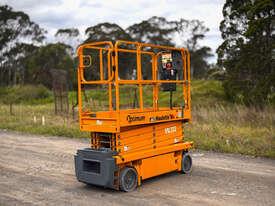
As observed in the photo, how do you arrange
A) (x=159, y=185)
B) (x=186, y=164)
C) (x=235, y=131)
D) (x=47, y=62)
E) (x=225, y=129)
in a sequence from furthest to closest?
(x=47, y=62) < (x=225, y=129) < (x=235, y=131) < (x=186, y=164) < (x=159, y=185)

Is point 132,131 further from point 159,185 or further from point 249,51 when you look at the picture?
point 249,51

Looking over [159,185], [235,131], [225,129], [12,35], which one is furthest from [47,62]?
[159,185]

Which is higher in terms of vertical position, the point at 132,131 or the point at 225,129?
the point at 132,131

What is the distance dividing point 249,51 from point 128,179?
714 inches

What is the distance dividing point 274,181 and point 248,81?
16.4 meters

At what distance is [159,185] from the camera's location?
7.80 m

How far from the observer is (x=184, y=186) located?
25.2 feet

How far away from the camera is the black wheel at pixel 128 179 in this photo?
726 centimetres

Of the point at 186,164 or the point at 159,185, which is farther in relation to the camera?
the point at 186,164

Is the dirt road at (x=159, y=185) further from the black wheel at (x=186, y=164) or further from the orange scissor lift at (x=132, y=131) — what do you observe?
the orange scissor lift at (x=132, y=131)

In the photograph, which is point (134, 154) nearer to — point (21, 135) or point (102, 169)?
point (102, 169)

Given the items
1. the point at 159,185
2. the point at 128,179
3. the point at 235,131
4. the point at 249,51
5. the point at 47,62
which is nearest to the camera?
the point at 128,179

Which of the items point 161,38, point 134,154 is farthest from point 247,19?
point 161,38

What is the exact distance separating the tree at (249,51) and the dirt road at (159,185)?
1152 centimetres
